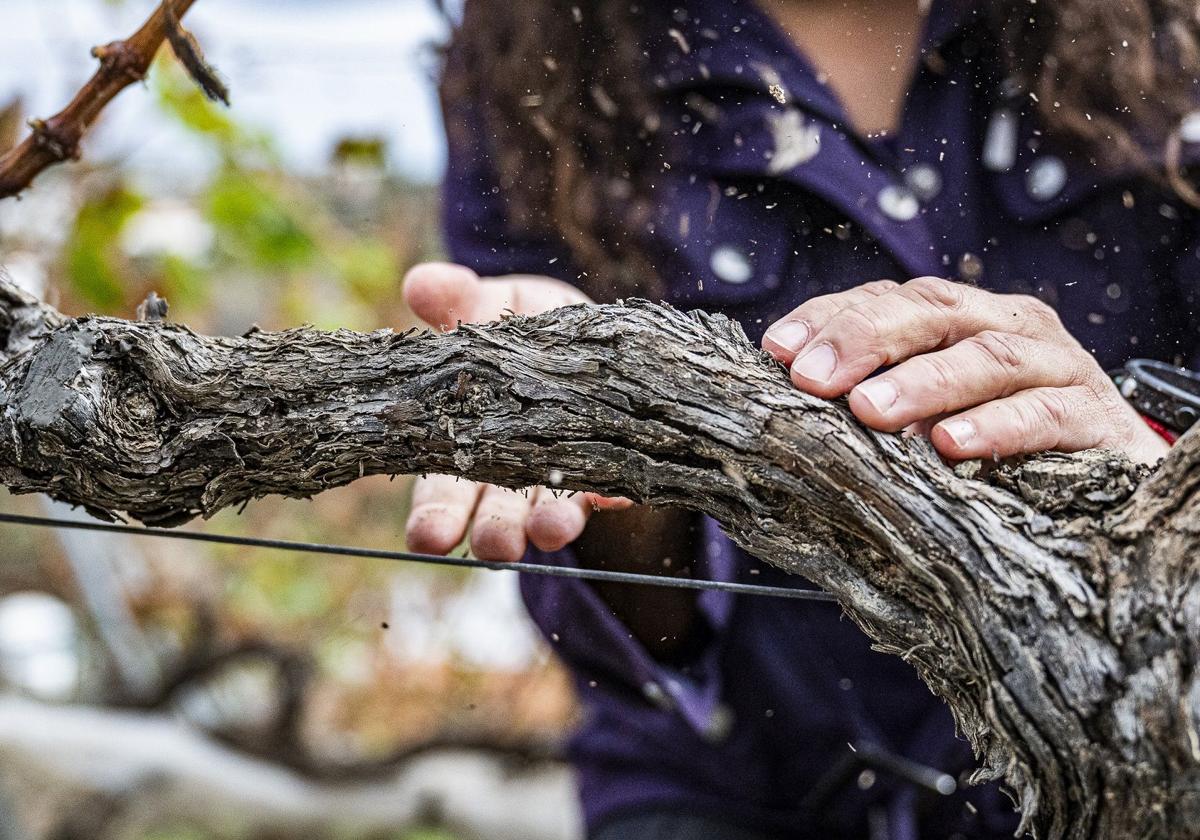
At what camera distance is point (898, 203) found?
0.60 m

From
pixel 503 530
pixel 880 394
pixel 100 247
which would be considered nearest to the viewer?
pixel 880 394

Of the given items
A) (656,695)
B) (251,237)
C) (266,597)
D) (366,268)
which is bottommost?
(266,597)

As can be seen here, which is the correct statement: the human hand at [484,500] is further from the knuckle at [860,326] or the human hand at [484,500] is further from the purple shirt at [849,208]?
the knuckle at [860,326]

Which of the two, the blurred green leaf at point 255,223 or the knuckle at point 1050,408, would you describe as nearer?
the knuckle at point 1050,408

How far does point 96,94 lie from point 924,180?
0.55m

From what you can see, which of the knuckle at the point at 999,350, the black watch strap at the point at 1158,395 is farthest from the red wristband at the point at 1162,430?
the knuckle at the point at 999,350

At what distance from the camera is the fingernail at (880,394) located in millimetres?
503

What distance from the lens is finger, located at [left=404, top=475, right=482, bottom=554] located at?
760 mm

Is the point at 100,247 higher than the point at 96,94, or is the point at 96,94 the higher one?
the point at 96,94

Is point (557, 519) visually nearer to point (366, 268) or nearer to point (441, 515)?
point (441, 515)

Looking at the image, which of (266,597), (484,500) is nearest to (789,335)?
(484,500)

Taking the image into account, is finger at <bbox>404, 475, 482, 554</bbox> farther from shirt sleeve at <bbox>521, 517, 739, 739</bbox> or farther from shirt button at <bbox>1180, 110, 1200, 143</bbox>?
shirt button at <bbox>1180, 110, 1200, 143</bbox>

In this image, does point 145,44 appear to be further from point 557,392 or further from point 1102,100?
point 1102,100

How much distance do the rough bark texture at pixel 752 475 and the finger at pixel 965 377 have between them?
14 mm
